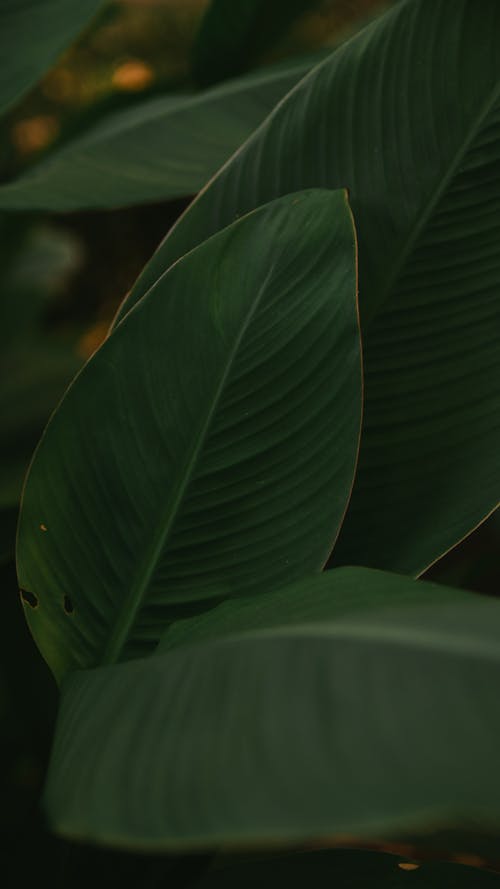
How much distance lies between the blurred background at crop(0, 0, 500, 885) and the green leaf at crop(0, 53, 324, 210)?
2 cm

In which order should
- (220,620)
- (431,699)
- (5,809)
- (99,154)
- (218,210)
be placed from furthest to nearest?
(5,809) → (99,154) → (218,210) → (220,620) → (431,699)

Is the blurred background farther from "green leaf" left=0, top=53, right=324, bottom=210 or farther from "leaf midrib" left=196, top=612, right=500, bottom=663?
"leaf midrib" left=196, top=612, right=500, bottom=663

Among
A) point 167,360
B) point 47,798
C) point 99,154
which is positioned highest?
point 99,154

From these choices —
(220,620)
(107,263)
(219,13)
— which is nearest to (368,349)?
(220,620)

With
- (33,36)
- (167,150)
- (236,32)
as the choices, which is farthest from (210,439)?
(236,32)

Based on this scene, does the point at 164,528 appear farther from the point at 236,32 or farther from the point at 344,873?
the point at 236,32

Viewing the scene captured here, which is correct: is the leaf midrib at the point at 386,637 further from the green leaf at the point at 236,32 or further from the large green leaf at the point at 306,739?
the green leaf at the point at 236,32

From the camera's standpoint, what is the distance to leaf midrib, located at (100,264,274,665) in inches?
18.9

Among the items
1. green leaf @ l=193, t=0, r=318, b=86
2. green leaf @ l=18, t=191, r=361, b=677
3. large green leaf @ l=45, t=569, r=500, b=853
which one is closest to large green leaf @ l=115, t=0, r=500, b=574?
green leaf @ l=18, t=191, r=361, b=677

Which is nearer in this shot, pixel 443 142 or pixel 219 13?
pixel 443 142

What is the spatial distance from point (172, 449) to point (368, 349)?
14 cm

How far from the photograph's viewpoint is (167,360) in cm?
48

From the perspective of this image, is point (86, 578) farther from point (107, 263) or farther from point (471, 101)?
point (107, 263)

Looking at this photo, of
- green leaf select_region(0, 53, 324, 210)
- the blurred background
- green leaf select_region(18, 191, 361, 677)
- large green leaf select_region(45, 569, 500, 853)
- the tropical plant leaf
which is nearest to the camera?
large green leaf select_region(45, 569, 500, 853)
